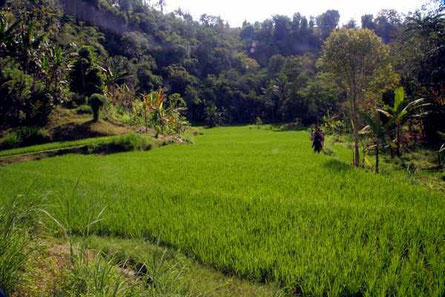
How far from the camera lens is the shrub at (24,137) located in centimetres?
1428

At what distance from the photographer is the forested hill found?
18.0 m

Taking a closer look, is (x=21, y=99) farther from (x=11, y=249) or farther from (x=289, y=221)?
(x=289, y=221)

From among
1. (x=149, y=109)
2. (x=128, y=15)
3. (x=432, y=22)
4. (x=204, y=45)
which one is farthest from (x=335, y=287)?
(x=204, y=45)

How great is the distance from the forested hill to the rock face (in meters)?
0.11

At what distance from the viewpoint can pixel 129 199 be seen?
18.5ft

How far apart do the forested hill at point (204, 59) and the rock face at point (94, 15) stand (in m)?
0.11

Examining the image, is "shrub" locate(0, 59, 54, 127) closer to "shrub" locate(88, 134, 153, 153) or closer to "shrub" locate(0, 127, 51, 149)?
"shrub" locate(0, 127, 51, 149)

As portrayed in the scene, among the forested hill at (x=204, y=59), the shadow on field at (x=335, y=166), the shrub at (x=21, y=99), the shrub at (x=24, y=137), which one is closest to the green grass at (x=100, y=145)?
the shrub at (x=24, y=137)

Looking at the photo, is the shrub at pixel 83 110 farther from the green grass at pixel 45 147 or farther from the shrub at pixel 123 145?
the shrub at pixel 123 145

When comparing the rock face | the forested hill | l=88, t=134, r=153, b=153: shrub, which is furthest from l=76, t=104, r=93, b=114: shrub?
the rock face

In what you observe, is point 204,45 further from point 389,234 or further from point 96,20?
point 389,234

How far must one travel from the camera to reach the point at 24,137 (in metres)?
15.0

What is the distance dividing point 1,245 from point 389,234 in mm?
4119

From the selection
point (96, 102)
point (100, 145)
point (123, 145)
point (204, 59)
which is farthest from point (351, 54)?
point (204, 59)
